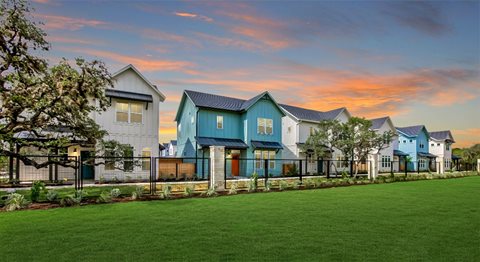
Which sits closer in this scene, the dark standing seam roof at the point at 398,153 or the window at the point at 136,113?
the window at the point at 136,113

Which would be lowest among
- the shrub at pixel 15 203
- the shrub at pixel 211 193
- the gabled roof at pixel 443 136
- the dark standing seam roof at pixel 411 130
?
the shrub at pixel 211 193

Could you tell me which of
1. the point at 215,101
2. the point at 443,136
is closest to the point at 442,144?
the point at 443,136

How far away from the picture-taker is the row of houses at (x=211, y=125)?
21.5m

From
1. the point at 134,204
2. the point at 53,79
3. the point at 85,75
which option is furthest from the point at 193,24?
the point at 134,204

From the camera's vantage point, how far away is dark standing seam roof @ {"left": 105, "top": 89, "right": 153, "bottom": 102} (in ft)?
68.2

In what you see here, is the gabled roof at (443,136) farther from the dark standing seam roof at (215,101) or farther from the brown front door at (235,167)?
the brown front door at (235,167)

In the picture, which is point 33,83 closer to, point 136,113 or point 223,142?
point 136,113

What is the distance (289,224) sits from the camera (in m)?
7.43

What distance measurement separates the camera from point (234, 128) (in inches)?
1121

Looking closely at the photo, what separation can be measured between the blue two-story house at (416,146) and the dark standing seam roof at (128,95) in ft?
135

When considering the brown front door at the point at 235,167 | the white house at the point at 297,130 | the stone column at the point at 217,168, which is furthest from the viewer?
the white house at the point at 297,130

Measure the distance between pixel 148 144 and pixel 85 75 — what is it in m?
12.0

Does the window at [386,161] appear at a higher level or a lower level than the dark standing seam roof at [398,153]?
lower

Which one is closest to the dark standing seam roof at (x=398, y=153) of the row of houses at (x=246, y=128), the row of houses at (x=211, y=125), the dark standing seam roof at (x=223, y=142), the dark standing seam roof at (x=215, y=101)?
the row of houses at (x=211, y=125)
